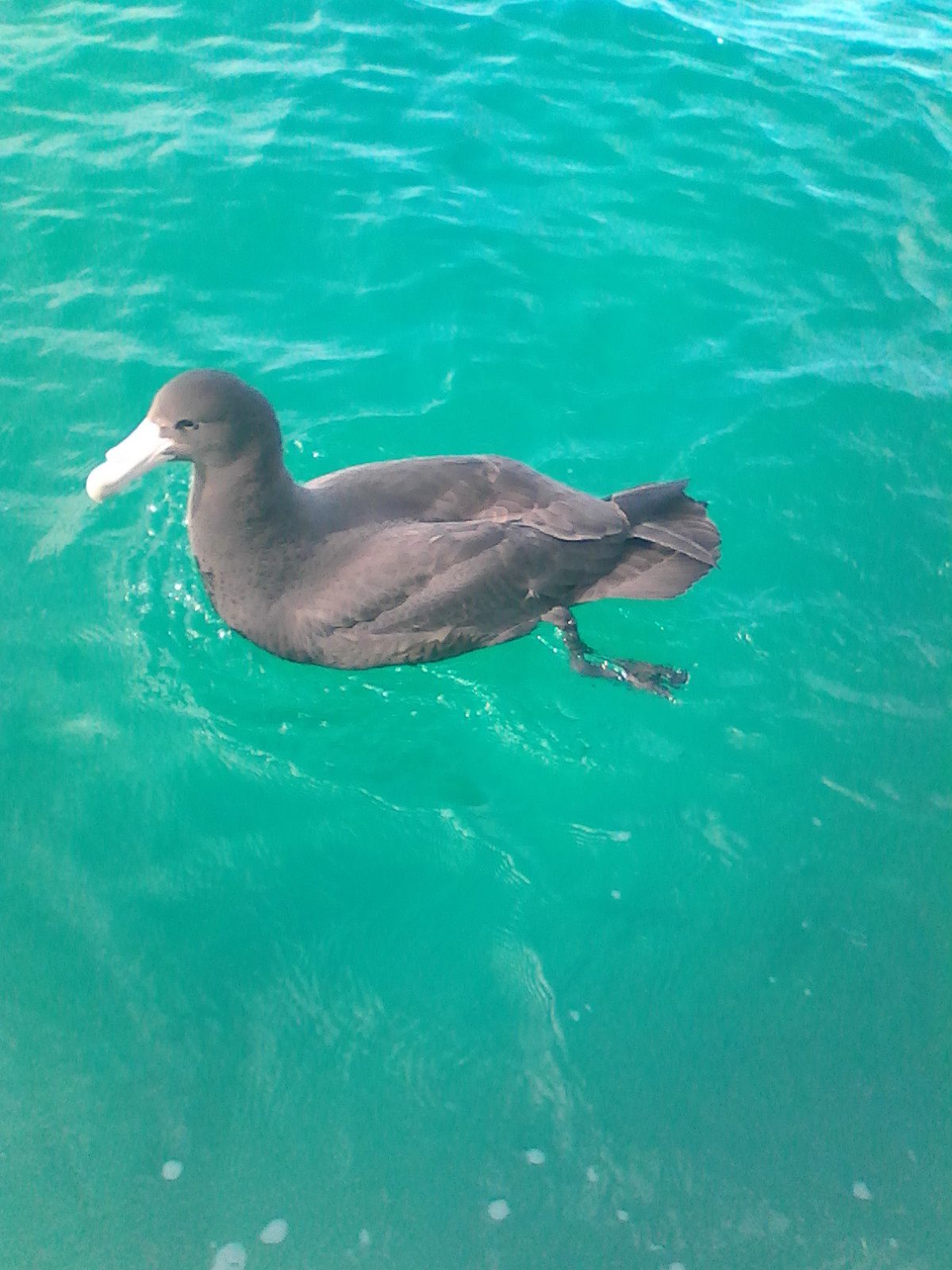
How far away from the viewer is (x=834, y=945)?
4.44m

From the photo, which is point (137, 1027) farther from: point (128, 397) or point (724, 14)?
Answer: point (724, 14)

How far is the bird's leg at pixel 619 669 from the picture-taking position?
5.06 metres

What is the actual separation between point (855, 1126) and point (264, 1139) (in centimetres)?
222

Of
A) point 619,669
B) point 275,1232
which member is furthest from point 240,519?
point 275,1232

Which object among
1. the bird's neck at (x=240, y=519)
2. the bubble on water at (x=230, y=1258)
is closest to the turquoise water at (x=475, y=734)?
the bubble on water at (x=230, y=1258)

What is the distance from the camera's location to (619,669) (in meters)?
5.09

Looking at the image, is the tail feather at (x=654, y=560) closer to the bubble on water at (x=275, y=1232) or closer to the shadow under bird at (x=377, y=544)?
the shadow under bird at (x=377, y=544)

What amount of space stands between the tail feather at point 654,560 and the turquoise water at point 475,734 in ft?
1.07

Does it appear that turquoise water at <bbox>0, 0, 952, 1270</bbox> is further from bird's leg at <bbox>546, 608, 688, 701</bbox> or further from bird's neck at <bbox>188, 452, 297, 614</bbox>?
bird's neck at <bbox>188, 452, 297, 614</bbox>

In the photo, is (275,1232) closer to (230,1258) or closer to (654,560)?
(230,1258)

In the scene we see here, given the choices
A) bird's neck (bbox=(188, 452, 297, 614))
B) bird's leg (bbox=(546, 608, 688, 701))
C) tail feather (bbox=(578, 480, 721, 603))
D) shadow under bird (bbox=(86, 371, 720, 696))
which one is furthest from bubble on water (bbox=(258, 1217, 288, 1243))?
tail feather (bbox=(578, 480, 721, 603))

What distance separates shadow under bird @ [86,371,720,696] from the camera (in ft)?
13.8

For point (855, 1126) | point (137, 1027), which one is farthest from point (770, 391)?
point (137, 1027)

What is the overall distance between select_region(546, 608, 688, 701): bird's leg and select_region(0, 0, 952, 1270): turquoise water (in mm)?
97
